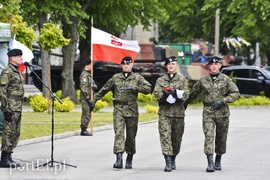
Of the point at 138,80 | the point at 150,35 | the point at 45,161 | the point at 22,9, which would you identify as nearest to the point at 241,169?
the point at 138,80

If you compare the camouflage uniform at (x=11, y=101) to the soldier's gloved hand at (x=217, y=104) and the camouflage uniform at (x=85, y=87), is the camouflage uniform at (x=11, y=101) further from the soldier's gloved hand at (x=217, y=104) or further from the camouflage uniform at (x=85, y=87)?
the camouflage uniform at (x=85, y=87)

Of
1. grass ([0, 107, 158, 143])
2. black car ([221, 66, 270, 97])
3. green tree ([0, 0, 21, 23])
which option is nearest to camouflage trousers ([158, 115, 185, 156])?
grass ([0, 107, 158, 143])

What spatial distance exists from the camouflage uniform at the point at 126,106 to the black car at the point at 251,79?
962 inches

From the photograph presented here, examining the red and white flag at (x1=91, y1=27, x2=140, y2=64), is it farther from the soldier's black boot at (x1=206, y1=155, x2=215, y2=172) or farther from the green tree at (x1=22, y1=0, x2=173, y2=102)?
the green tree at (x1=22, y1=0, x2=173, y2=102)

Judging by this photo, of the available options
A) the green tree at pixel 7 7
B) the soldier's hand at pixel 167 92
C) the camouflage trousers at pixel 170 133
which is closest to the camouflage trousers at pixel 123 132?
the camouflage trousers at pixel 170 133

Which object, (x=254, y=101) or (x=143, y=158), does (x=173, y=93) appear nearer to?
(x=143, y=158)

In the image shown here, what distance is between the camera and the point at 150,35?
86.9 metres

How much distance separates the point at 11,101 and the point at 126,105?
6.04 ft

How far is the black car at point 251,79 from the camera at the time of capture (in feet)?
129

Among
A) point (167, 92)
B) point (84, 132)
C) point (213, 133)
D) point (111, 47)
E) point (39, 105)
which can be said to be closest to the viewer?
point (167, 92)

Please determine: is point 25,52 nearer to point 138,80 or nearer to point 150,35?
point 138,80

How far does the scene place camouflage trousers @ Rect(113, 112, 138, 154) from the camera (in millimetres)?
14820

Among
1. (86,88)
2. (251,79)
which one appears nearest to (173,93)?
(86,88)

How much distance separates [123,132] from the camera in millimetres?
Answer: 14930
